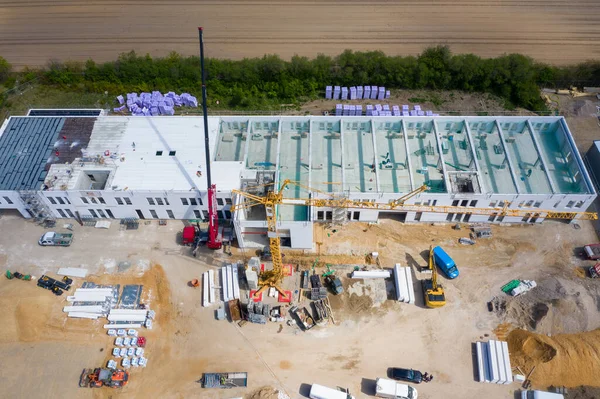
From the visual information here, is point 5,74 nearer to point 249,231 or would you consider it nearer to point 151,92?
point 151,92

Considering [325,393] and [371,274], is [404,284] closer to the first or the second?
[371,274]

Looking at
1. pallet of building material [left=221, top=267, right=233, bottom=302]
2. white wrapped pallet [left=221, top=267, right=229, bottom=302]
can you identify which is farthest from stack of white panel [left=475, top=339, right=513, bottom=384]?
white wrapped pallet [left=221, top=267, right=229, bottom=302]

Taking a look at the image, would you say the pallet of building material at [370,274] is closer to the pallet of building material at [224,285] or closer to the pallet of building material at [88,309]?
the pallet of building material at [224,285]

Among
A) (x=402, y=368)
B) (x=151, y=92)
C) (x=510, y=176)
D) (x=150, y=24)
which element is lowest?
(x=402, y=368)

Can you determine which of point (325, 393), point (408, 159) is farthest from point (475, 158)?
point (325, 393)

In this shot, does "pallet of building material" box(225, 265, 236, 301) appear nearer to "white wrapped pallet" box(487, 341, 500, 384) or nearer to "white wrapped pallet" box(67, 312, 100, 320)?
"white wrapped pallet" box(67, 312, 100, 320)

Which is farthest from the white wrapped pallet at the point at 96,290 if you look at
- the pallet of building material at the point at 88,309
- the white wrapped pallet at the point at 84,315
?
the white wrapped pallet at the point at 84,315

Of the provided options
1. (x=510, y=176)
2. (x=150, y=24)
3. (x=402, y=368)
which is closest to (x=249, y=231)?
(x=402, y=368)
